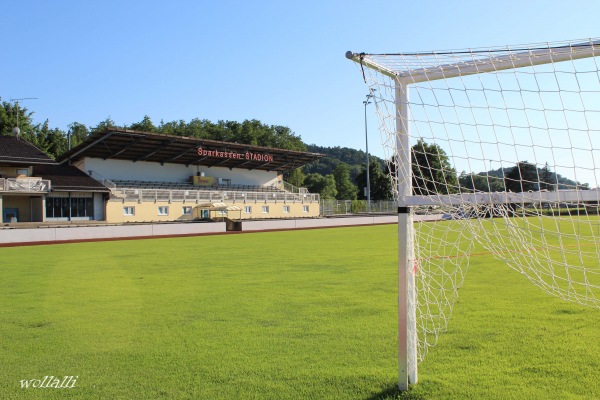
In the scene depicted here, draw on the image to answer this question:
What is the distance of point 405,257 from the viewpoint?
156 inches

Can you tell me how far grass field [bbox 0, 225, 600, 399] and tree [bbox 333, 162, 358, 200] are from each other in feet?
281

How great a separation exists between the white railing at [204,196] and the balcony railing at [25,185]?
5.44 m

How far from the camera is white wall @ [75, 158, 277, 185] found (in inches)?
1786

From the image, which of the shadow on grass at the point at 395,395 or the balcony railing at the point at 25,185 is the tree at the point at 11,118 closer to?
the balcony railing at the point at 25,185

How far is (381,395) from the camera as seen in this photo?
3.87 m

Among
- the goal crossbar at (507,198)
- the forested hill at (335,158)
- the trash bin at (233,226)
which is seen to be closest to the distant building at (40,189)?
the trash bin at (233,226)

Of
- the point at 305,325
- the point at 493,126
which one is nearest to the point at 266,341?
Result: the point at 305,325

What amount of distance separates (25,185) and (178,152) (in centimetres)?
1542

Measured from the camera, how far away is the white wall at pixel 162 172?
45.4 metres

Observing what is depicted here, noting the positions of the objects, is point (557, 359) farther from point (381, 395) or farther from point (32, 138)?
point (32, 138)

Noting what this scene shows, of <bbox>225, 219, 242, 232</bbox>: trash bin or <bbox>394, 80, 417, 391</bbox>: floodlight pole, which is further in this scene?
<bbox>225, 219, 242, 232</bbox>: trash bin

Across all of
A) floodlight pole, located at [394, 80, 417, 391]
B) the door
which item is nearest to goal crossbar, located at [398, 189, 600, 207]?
floodlight pole, located at [394, 80, 417, 391]

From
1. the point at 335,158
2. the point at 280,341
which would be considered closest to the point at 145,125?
the point at 280,341
